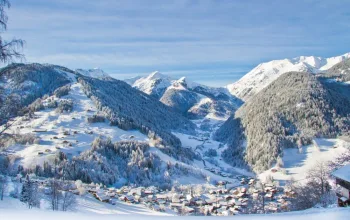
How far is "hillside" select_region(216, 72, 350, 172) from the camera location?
408 ft

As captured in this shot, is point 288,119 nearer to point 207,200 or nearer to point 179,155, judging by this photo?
point 179,155

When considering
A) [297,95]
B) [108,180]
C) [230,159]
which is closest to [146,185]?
[108,180]

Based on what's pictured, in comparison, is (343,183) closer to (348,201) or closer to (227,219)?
(348,201)

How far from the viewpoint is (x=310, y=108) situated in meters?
141

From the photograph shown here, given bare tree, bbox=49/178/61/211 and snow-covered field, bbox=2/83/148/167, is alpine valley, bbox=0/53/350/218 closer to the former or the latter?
snow-covered field, bbox=2/83/148/167

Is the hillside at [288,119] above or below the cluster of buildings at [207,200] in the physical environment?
above

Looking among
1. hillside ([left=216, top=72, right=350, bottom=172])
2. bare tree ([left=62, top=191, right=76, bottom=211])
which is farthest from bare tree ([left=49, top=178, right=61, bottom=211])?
hillside ([left=216, top=72, right=350, bottom=172])

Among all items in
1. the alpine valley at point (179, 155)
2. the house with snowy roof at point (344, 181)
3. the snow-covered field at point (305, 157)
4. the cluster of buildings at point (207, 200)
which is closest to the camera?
the house with snowy roof at point (344, 181)

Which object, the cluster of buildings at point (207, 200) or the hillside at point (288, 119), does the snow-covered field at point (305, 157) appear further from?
the cluster of buildings at point (207, 200)

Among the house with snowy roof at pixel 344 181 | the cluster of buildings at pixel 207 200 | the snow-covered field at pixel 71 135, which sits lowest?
the cluster of buildings at pixel 207 200

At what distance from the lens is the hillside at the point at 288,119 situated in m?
124

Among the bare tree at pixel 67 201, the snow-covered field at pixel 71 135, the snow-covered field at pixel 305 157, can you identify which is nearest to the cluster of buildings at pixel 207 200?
the bare tree at pixel 67 201

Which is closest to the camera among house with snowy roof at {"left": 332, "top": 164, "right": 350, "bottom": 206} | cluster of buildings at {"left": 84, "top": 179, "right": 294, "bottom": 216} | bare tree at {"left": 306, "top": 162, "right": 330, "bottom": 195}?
house with snowy roof at {"left": 332, "top": 164, "right": 350, "bottom": 206}

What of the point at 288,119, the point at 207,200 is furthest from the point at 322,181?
the point at 288,119
